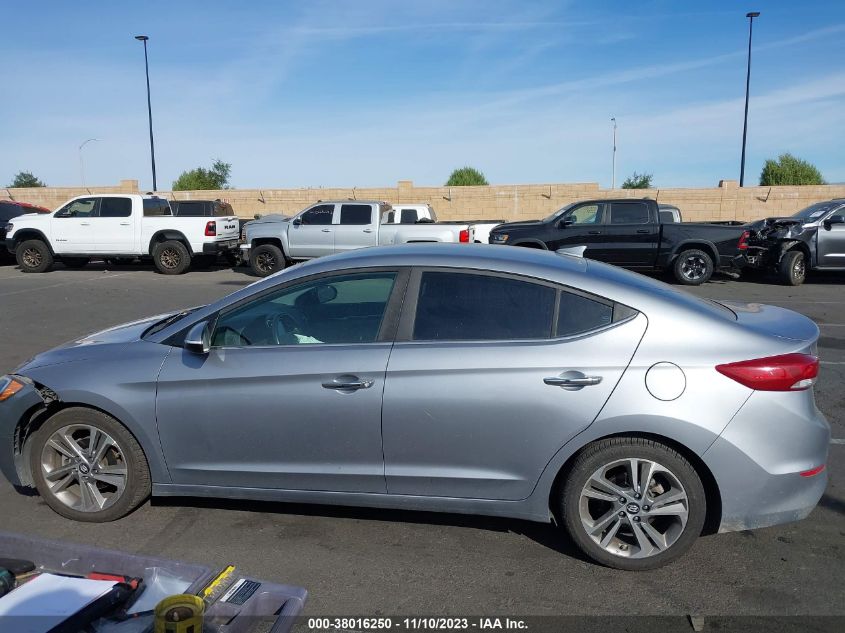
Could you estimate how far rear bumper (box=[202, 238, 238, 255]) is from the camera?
17744 millimetres

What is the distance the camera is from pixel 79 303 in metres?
12.5

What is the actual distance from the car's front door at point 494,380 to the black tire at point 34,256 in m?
17.0

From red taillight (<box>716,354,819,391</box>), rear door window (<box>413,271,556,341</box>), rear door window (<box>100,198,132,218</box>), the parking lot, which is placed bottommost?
the parking lot

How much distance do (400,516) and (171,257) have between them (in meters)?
15.2

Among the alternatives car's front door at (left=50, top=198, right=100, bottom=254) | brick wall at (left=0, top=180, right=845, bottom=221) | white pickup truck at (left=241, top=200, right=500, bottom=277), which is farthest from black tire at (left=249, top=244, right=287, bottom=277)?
brick wall at (left=0, top=180, right=845, bottom=221)

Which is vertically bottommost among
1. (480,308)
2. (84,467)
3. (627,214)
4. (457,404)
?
(84,467)

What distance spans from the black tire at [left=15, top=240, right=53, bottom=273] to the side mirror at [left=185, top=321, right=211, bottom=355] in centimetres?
1627

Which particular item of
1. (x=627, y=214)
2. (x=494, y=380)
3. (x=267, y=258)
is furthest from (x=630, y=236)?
(x=494, y=380)

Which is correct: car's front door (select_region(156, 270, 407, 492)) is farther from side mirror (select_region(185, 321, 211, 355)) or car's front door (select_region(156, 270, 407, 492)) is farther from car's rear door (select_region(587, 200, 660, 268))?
car's rear door (select_region(587, 200, 660, 268))

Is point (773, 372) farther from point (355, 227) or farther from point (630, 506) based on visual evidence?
point (355, 227)

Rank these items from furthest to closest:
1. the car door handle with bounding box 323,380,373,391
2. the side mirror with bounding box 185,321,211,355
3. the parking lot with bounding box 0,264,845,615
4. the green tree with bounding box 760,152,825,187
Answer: the green tree with bounding box 760,152,825,187, the side mirror with bounding box 185,321,211,355, the car door handle with bounding box 323,380,373,391, the parking lot with bounding box 0,264,845,615

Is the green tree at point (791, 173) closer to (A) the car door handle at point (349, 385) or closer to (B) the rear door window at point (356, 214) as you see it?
(B) the rear door window at point (356, 214)

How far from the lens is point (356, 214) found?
55.8ft

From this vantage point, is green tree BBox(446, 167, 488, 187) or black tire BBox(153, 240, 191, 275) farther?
green tree BBox(446, 167, 488, 187)
